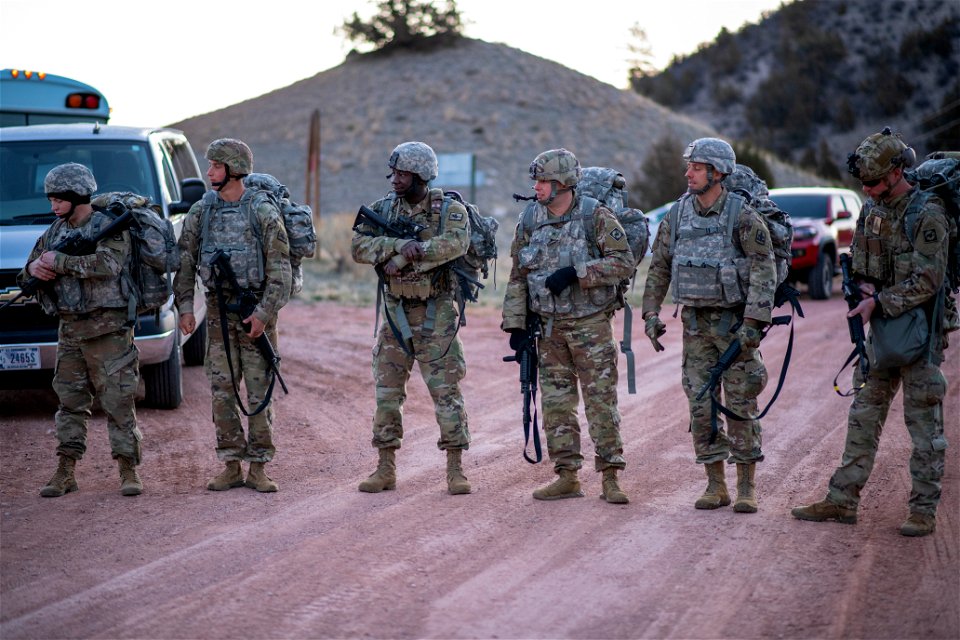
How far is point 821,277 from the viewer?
18.4 meters

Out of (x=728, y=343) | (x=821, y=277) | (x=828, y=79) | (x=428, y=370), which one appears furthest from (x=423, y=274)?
(x=828, y=79)

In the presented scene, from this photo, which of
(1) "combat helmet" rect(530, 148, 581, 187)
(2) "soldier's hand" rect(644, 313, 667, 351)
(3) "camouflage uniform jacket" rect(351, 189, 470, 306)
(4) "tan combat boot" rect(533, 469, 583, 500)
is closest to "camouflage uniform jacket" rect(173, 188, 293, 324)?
(3) "camouflage uniform jacket" rect(351, 189, 470, 306)

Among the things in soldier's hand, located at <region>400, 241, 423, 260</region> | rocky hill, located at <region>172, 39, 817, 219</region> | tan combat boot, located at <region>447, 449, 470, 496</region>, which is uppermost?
rocky hill, located at <region>172, 39, 817, 219</region>

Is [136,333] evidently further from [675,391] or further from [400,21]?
[400,21]

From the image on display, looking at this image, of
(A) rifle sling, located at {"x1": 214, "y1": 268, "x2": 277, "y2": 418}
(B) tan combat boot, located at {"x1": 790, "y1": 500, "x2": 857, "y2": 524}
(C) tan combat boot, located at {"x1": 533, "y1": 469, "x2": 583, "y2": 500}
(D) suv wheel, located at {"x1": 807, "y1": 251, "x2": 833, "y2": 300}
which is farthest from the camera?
(D) suv wheel, located at {"x1": 807, "y1": 251, "x2": 833, "y2": 300}

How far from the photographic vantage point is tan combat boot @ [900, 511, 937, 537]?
572 cm

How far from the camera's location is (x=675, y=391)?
10.6m

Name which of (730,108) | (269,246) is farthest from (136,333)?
(730,108)

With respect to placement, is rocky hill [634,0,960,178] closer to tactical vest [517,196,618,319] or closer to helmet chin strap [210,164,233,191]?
tactical vest [517,196,618,319]

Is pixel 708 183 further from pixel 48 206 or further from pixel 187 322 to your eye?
pixel 48 206

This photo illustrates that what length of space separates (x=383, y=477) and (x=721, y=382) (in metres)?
2.21

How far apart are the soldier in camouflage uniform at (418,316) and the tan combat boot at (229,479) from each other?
0.85 meters

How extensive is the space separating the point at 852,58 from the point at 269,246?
64708 millimetres

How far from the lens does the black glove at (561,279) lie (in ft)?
20.7
